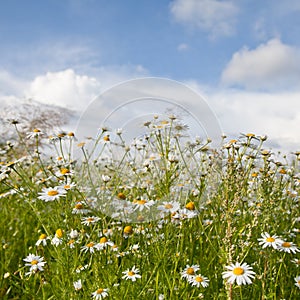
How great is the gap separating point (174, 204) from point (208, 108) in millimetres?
898

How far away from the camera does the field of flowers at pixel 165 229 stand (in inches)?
79.2

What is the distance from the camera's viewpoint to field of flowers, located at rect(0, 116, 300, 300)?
6.60 ft

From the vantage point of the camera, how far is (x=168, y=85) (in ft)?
9.70

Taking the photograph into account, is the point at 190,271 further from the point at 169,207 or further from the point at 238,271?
the point at 238,271

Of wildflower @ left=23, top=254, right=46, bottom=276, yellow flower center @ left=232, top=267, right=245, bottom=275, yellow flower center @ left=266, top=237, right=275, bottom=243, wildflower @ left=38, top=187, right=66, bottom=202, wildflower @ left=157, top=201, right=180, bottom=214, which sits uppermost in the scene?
wildflower @ left=38, top=187, right=66, bottom=202

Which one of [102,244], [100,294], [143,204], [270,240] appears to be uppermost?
[143,204]

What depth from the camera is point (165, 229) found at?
2.20m

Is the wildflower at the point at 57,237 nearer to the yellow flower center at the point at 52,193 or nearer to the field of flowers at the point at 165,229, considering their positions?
the field of flowers at the point at 165,229

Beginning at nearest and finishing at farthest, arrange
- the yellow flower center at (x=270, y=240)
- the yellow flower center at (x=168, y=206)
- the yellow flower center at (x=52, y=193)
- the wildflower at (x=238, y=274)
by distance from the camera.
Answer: the wildflower at (x=238, y=274) < the yellow flower center at (x=270, y=240) < the yellow flower center at (x=52, y=193) < the yellow flower center at (x=168, y=206)

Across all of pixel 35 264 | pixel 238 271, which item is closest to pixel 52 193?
pixel 35 264

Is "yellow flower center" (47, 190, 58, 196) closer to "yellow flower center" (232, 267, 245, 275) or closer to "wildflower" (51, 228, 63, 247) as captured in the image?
"wildflower" (51, 228, 63, 247)

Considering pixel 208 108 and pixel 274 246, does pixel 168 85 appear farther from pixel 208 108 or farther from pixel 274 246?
pixel 274 246

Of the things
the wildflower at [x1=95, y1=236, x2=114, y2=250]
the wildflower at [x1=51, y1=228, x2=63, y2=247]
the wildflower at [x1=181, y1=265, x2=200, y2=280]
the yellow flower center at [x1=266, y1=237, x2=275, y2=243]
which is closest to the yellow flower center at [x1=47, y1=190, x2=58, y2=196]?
the wildflower at [x1=51, y1=228, x2=63, y2=247]

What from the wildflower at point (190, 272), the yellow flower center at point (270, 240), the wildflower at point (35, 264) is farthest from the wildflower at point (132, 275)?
the yellow flower center at point (270, 240)
